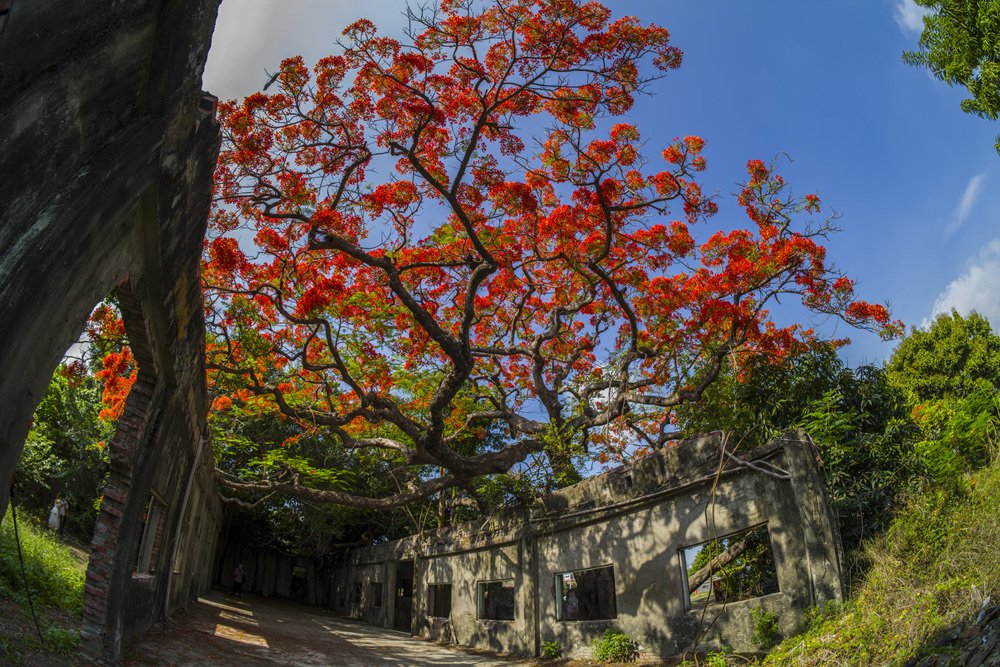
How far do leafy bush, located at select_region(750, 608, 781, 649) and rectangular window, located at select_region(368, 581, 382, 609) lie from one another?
43.0ft

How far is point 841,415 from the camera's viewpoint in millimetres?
6691

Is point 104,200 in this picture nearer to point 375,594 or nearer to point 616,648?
point 616,648

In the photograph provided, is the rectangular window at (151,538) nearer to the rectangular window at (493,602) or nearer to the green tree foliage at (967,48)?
the rectangular window at (493,602)

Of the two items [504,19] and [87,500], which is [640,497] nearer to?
[504,19]

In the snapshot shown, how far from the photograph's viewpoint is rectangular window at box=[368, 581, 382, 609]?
17.4 meters

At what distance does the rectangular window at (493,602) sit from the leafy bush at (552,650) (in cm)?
249

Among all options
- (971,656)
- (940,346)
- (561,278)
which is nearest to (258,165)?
(561,278)

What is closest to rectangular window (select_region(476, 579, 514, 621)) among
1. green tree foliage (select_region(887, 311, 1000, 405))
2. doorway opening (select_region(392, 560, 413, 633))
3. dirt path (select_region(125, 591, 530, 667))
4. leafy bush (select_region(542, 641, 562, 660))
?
dirt path (select_region(125, 591, 530, 667))

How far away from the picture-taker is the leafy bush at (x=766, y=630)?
604 centimetres

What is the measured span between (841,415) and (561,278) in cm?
560

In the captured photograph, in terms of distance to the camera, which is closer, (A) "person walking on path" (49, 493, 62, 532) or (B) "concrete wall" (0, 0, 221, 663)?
(B) "concrete wall" (0, 0, 221, 663)

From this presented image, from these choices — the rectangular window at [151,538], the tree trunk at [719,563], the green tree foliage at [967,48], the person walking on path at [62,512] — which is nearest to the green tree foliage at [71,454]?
the person walking on path at [62,512]

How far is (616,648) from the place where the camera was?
769 cm

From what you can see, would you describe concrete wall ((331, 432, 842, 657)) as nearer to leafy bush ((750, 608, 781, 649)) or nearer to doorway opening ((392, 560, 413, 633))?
leafy bush ((750, 608, 781, 649))
